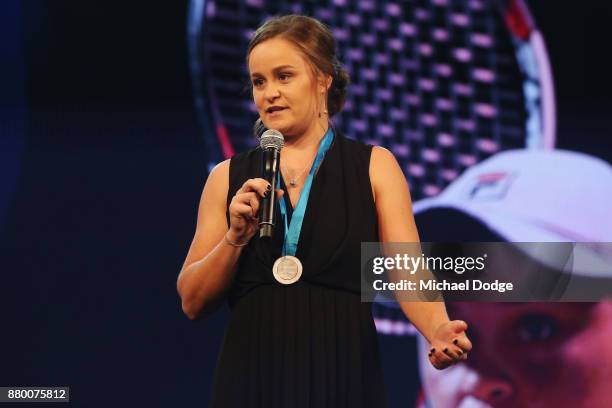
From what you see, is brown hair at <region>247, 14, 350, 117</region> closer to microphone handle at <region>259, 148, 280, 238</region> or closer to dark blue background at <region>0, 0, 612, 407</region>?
microphone handle at <region>259, 148, 280, 238</region>

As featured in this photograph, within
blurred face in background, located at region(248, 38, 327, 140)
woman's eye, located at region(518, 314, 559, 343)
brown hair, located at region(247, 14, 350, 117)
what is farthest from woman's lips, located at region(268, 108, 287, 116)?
woman's eye, located at region(518, 314, 559, 343)

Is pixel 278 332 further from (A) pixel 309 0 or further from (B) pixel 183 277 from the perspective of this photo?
(A) pixel 309 0

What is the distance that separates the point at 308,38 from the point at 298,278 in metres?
0.43

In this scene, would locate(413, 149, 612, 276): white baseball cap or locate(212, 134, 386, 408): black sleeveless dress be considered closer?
locate(212, 134, 386, 408): black sleeveless dress

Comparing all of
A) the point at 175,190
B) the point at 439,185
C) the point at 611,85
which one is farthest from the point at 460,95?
the point at 175,190

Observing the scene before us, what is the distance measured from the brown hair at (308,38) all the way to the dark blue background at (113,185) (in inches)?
38.1

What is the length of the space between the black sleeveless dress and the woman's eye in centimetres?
89

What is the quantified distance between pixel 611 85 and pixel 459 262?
86 cm

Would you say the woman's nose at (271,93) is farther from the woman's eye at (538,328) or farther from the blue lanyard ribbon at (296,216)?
the woman's eye at (538,328)

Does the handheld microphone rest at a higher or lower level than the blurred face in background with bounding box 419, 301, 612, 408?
higher

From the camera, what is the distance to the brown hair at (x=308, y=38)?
54.9 inches

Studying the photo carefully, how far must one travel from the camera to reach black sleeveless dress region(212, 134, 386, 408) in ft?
4.21

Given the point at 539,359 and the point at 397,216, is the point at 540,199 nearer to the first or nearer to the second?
the point at 539,359

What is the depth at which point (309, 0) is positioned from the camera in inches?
91.1
